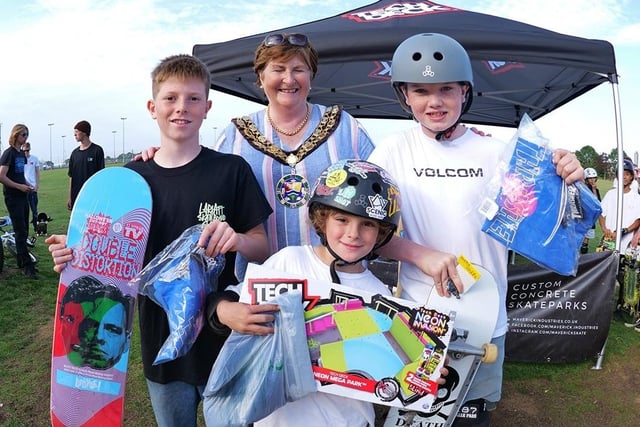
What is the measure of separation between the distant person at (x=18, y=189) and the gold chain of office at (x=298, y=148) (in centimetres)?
582

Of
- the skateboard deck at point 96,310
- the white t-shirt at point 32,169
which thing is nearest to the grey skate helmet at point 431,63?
the skateboard deck at point 96,310

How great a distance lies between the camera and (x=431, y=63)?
1.79 m

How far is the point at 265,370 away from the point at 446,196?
0.90m

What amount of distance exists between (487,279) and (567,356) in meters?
3.62

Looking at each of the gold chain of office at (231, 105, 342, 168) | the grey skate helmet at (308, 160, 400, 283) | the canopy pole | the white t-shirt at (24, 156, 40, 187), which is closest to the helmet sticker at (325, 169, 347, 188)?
the grey skate helmet at (308, 160, 400, 283)

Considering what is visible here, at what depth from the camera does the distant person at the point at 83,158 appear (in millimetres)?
7793

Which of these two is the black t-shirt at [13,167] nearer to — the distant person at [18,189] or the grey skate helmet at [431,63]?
the distant person at [18,189]

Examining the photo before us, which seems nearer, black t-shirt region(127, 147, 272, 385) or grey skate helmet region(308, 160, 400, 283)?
grey skate helmet region(308, 160, 400, 283)

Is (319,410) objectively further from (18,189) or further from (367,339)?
(18,189)

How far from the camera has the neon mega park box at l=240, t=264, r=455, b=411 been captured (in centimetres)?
157

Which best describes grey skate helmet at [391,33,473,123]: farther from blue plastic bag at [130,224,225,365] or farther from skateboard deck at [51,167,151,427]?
skateboard deck at [51,167,151,427]

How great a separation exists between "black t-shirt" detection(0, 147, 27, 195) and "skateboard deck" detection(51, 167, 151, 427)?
568 cm

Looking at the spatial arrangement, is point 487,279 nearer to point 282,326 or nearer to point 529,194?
point 529,194

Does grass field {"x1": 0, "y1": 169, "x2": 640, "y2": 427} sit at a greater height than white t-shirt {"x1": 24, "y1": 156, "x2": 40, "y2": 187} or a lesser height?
lesser
